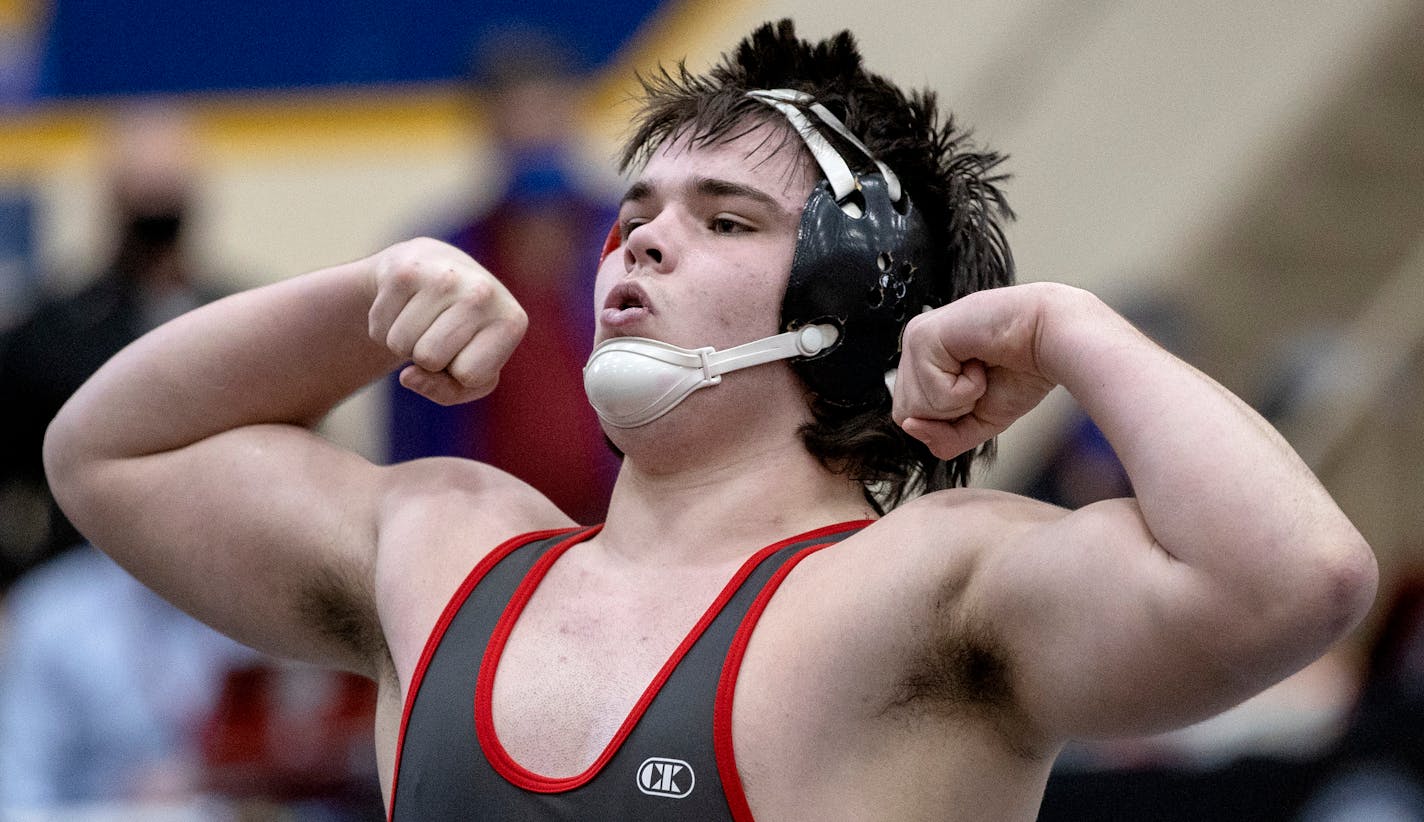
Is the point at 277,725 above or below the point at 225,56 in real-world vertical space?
below

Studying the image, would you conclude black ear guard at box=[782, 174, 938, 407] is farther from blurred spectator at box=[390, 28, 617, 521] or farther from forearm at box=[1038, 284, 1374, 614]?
blurred spectator at box=[390, 28, 617, 521]

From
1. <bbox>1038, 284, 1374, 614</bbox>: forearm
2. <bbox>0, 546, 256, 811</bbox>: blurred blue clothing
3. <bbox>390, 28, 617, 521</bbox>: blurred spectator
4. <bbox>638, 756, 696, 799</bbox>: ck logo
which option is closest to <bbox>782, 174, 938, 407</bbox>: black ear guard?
<bbox>1038, 284, 1374, 614</bbox>: forearm

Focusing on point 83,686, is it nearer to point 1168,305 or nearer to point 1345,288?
point 1168,305

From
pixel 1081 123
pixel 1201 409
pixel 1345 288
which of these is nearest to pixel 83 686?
pixel 1201 409

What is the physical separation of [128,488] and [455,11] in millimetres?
5034

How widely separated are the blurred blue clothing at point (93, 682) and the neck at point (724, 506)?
2.30 m

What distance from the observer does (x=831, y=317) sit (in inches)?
104

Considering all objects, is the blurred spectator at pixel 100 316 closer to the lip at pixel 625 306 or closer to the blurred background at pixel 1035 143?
the blurred background at pixel 1035 143

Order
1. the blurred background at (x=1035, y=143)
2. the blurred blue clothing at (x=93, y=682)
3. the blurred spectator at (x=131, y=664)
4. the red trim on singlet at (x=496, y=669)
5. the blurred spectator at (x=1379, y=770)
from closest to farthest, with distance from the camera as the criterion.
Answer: the red trim on singlet at (x=496, y=669) < the blurred spectator at (x=1379, y=770) < the blurred spectator at (x=131, y=664) < the blurred blue clothing at (x=93, y=682) < the blurred background at (x=1035, y=143)

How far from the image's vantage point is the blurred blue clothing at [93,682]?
465 cm

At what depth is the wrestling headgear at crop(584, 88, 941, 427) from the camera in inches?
101

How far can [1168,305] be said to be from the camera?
682cm

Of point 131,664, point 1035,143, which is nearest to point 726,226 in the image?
point 131,664

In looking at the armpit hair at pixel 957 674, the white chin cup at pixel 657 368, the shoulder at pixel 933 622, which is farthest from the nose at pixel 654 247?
the armpit hair at pixel 957 674
